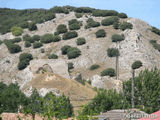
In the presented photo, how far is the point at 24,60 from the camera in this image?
10494cm

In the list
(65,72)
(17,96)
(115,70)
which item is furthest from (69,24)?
(17,96)

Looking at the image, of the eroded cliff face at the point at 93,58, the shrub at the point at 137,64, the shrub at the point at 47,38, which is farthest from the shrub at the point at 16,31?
the shrub at the point at 137,64

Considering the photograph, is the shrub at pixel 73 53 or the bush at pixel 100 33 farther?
the bush at pixel 100 33

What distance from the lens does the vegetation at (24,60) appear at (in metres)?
104

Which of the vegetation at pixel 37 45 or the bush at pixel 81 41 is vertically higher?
the bush at pixel 81 41

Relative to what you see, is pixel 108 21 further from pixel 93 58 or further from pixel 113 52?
pixel 113 52

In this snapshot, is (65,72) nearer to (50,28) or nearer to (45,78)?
(45,78)

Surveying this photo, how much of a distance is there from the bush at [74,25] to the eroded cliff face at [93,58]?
2037 mm

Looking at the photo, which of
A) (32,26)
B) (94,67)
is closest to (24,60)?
(94,67)

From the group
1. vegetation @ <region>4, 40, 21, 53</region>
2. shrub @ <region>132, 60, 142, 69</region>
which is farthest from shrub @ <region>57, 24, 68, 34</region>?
shrub @ <region>132, 60, 142, 69</region>

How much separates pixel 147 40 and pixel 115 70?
19.7 m

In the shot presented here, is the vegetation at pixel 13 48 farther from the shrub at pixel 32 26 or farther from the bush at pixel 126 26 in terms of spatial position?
the bush at pixel 126 26

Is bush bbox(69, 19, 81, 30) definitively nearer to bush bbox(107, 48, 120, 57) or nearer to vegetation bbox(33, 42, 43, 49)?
vegetation bbox(33, 42, 43, 49)

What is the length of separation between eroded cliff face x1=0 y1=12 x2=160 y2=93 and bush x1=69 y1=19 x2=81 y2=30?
2037mm
